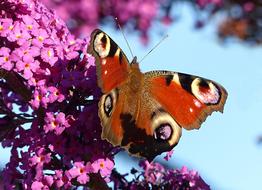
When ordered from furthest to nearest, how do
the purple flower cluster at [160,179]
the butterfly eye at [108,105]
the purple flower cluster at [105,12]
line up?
1. the purple flower cluster at [105,12]
2. the purple flower cluster at [160,179]
3. the butterfly eye at [108,105]

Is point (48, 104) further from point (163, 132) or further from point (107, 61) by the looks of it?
point (163, 132)

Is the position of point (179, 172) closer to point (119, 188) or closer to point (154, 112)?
point (119, 188)

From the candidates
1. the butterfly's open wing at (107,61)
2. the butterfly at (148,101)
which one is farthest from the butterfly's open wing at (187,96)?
the butterfly's open wing at (107,61)

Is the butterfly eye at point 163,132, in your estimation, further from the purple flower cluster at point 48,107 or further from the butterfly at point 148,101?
the purple flower cluster at point 48,107

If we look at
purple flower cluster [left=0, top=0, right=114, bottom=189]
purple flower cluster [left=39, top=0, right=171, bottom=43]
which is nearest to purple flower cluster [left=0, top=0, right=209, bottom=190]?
purple flower cluster [left=0, top=0, right=114, bottom=189]

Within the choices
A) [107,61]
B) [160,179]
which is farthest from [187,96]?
[160,179]

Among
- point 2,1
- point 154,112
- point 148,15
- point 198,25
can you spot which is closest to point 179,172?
point 154,112

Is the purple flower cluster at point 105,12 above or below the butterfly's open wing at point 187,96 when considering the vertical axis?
above
